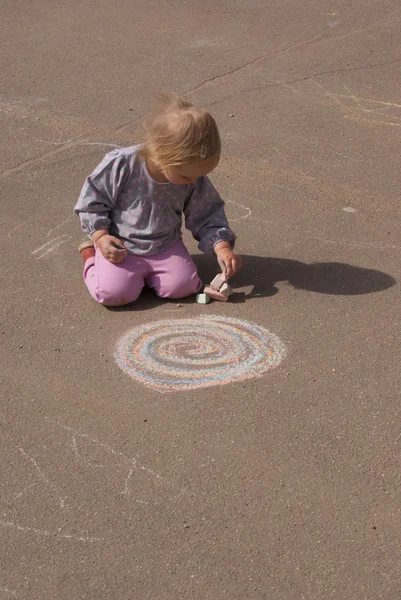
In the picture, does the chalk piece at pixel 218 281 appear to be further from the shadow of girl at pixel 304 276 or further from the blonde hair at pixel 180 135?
the blonde hair at pixel 180 135

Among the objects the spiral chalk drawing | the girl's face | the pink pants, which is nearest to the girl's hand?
the pink pants

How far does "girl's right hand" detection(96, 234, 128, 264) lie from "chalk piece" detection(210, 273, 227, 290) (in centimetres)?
38

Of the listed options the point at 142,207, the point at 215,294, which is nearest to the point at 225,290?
the point at 215,294

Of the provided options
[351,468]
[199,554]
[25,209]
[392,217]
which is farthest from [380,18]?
[199,554]

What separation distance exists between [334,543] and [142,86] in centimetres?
435

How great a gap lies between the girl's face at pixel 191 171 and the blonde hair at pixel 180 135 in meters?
0.02

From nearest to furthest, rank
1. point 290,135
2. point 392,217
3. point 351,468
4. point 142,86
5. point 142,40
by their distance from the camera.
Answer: point 351,468 → point 392,217 → point 290,135 → point 142,86 → point 142,40

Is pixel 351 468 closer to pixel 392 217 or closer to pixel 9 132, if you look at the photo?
pixel 392 217

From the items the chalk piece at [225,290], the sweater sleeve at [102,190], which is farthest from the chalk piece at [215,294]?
the sweater sleeve at [102,190]

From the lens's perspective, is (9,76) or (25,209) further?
(9,76)

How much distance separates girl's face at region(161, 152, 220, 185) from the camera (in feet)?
12.3

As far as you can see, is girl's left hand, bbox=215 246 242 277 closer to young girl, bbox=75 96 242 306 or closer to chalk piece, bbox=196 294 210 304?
young girl, bbox=75 96 242 306

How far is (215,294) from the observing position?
157 inches

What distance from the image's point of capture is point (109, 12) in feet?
25.8
